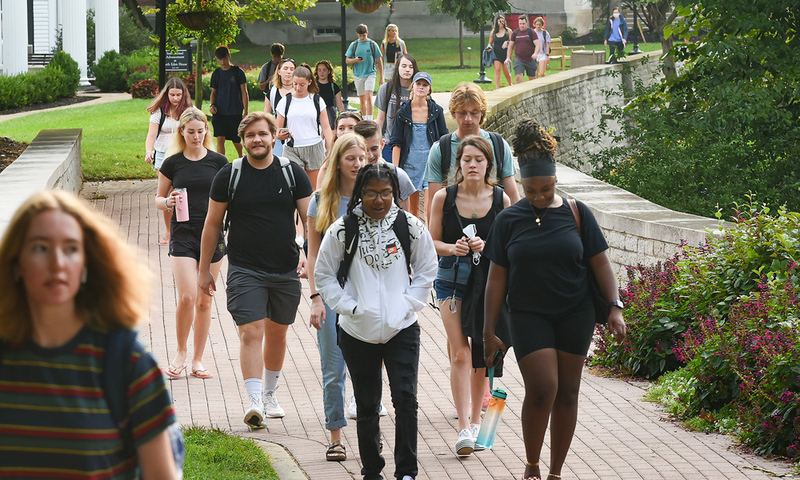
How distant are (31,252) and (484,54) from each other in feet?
101

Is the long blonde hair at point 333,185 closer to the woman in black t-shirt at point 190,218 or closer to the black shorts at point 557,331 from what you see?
the black shorts at point 557,331

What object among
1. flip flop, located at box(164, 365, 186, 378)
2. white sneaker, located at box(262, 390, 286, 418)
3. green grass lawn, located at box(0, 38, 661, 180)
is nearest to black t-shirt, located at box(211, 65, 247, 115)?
green grass lawn, located at box(0, 38, 661, 180)

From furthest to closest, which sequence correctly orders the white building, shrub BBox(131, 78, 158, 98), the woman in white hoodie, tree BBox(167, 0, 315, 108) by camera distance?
the white building < shrub BBox(131, 78, 158, 98) < tree BBox(167, 0, 315, 108) < the woman in white hoodie

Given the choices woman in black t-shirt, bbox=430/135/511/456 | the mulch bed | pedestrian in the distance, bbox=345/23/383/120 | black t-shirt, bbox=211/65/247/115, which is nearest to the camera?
woman in black t-shirt, bbox=430/135/511/456

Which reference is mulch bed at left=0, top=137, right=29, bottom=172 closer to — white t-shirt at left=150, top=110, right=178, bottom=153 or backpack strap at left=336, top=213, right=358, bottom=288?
white t-shirt at left=150, top=110, right=178, bottom=153

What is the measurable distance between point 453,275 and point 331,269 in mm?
1198

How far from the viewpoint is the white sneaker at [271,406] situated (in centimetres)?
720

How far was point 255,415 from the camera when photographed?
677 cm

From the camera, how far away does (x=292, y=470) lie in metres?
5.86

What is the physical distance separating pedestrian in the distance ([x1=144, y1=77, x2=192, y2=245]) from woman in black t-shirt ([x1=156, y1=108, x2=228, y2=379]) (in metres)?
3.03

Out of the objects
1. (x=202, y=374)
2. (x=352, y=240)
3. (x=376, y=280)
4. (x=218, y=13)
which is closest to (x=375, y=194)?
(x=352, y=240)

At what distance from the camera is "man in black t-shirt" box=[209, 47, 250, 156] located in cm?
1555

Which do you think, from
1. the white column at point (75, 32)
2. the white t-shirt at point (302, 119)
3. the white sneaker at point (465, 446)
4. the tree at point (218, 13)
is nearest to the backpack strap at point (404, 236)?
the white sneaker at point (465, 446)

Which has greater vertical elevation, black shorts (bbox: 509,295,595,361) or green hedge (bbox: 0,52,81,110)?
green hedge (bbox: 0,52,81,110)
